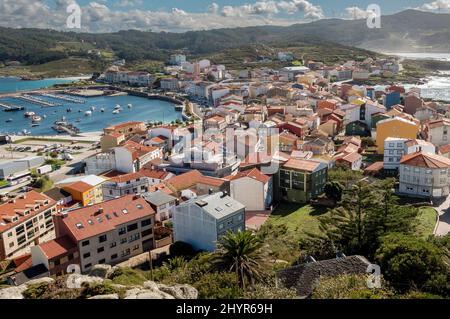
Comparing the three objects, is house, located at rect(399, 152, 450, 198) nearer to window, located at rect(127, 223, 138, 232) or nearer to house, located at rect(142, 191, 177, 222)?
house, located at rect(142, 191, 177, 222)

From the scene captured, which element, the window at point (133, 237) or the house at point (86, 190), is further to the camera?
the house at point (86, 190)

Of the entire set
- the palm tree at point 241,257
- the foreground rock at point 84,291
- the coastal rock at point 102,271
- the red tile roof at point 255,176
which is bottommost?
the red tile roof at point 255,176

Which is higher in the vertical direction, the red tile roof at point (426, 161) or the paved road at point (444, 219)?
the red tile roof at point (426, 161)

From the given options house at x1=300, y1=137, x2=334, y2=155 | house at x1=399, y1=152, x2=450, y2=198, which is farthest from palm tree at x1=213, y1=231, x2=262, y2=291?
house at x1=300, y1=137, x2=334, y2=155

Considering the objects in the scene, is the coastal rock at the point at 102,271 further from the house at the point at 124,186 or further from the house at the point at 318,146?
the house at the point at 318,146

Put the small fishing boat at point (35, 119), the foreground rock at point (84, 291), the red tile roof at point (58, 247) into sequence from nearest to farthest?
the foreground rock at point (84, 291) < the red tile roof at point (58, 247) < the small fishing boat at point (35, 119)

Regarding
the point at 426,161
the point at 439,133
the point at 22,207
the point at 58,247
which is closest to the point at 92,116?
the point at 22,207

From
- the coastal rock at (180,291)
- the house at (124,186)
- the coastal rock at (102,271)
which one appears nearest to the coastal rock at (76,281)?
the coastal rock at (180,291)

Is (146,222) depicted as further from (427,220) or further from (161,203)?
(427,220)
